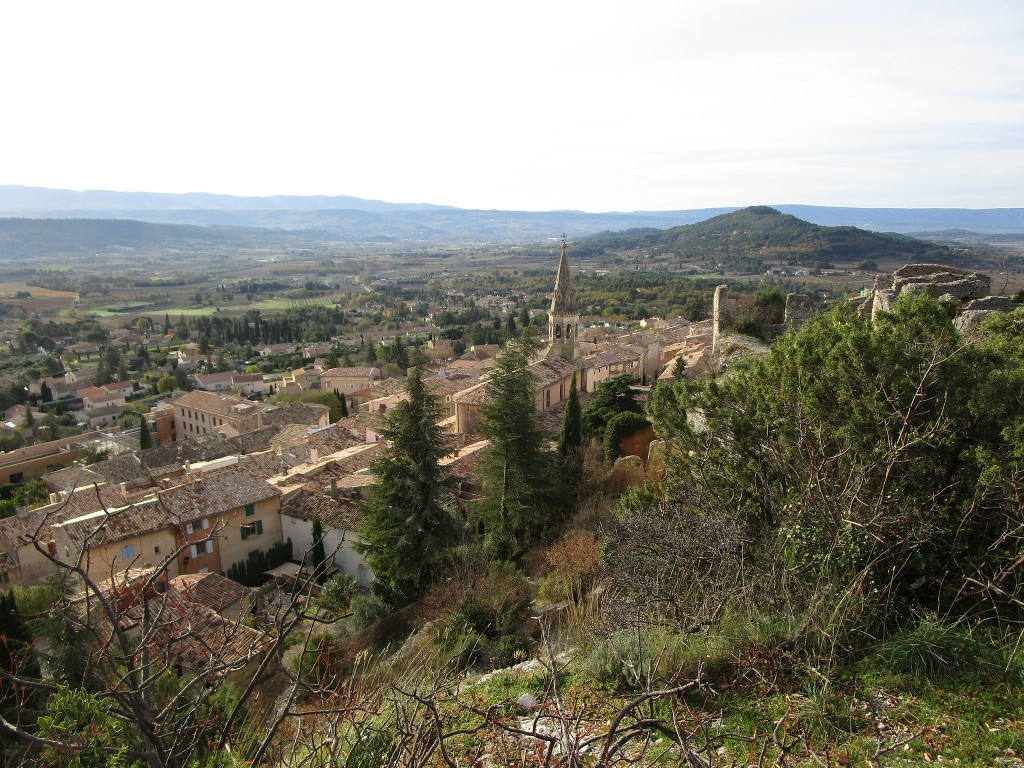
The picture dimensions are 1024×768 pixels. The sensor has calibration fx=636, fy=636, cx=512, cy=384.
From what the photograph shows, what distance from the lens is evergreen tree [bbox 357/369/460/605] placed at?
15.8 meters

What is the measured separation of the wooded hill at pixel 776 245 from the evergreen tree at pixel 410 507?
4612cm

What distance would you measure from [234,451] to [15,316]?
4702 inches

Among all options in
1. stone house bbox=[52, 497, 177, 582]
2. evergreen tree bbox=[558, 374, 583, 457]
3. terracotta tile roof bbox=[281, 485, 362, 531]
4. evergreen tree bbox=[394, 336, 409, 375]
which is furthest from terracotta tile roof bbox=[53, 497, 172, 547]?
evergreen tree bbox=[394, 336, 409, 375]

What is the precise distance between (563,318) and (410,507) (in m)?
24.5

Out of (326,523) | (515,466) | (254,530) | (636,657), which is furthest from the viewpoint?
(254,530)

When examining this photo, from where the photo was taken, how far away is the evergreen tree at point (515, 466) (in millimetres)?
17297

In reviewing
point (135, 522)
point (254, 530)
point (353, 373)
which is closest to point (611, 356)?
point (254, 530)

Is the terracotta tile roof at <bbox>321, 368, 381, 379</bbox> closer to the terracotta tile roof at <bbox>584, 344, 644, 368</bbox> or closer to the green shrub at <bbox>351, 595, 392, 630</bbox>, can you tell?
the terracotta tile roof at <bbox>584, 344, 644, 368</bbox>

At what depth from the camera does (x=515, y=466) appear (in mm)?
17641

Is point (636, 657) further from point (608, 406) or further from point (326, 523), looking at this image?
point (608, 406)

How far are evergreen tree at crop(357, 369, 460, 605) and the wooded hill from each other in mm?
46118

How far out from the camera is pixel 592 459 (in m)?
19.8

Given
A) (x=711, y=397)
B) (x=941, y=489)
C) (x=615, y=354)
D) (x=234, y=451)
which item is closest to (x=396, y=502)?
(x=711, y=397)

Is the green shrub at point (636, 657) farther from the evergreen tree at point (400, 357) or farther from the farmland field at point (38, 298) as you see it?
the farmland field at point (38, 298)
